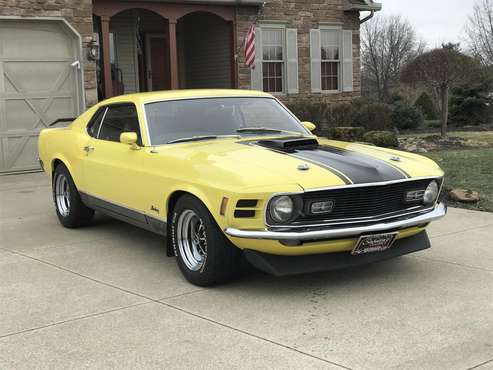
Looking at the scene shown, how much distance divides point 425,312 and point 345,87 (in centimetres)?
1521

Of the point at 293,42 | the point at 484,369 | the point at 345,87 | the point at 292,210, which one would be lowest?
the point at 484,369

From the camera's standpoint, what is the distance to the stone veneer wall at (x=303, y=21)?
17.0 meters

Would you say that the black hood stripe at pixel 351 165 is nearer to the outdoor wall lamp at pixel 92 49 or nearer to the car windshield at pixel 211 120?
the car windshield at pixel 211 120

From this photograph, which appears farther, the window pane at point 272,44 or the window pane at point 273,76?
the window pane at point 273,76

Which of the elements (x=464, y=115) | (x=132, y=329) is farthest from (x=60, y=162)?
(x=464, y=115)

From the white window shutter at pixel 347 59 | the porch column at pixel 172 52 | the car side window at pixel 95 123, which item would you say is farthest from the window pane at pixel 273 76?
the car side window at pixel 95 123

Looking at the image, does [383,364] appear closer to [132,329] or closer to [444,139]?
[132,329]

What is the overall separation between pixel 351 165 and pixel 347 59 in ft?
47.9

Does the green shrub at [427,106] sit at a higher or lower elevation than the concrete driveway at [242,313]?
higher

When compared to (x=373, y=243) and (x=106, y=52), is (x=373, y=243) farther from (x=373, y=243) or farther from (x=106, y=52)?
(x=106, y=52)

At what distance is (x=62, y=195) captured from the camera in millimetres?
7520

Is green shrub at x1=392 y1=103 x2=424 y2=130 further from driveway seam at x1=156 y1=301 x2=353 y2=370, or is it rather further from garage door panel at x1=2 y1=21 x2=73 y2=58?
driveway seam at x1=156 y1=301 x2=353 y2=370

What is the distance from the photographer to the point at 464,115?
892 inches

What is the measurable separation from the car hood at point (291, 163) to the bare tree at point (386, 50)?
39.8m
